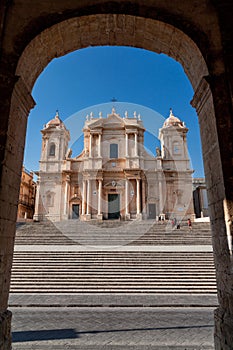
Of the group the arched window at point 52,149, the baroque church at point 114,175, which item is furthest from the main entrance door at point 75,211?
the arched window at point 52,149

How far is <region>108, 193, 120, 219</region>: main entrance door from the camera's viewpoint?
26.1 m

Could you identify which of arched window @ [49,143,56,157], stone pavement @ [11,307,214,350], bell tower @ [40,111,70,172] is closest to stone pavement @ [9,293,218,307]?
stone pavement @ [11,307,214,350]

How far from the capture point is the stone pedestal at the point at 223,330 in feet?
9.33

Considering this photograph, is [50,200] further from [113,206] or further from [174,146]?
[174,146]

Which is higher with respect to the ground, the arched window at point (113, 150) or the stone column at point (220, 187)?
the arched window at point (113, 150)

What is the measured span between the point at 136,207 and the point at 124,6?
23142 mm

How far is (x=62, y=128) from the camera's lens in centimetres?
2997

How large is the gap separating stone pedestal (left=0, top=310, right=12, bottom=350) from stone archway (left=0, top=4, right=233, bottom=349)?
11 mm

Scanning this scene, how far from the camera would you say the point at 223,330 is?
298cm

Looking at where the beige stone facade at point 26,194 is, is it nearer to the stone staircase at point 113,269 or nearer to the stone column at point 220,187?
the stone staircase at point 113,269

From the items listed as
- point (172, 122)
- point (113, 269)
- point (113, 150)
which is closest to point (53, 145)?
point (113, 150)

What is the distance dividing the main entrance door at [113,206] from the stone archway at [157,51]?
22.3 meters

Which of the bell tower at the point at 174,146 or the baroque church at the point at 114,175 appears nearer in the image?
the baroque church at the point at 114,175

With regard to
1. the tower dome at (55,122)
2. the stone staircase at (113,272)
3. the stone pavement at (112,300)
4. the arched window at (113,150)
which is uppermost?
the tower dome at (55,122)
